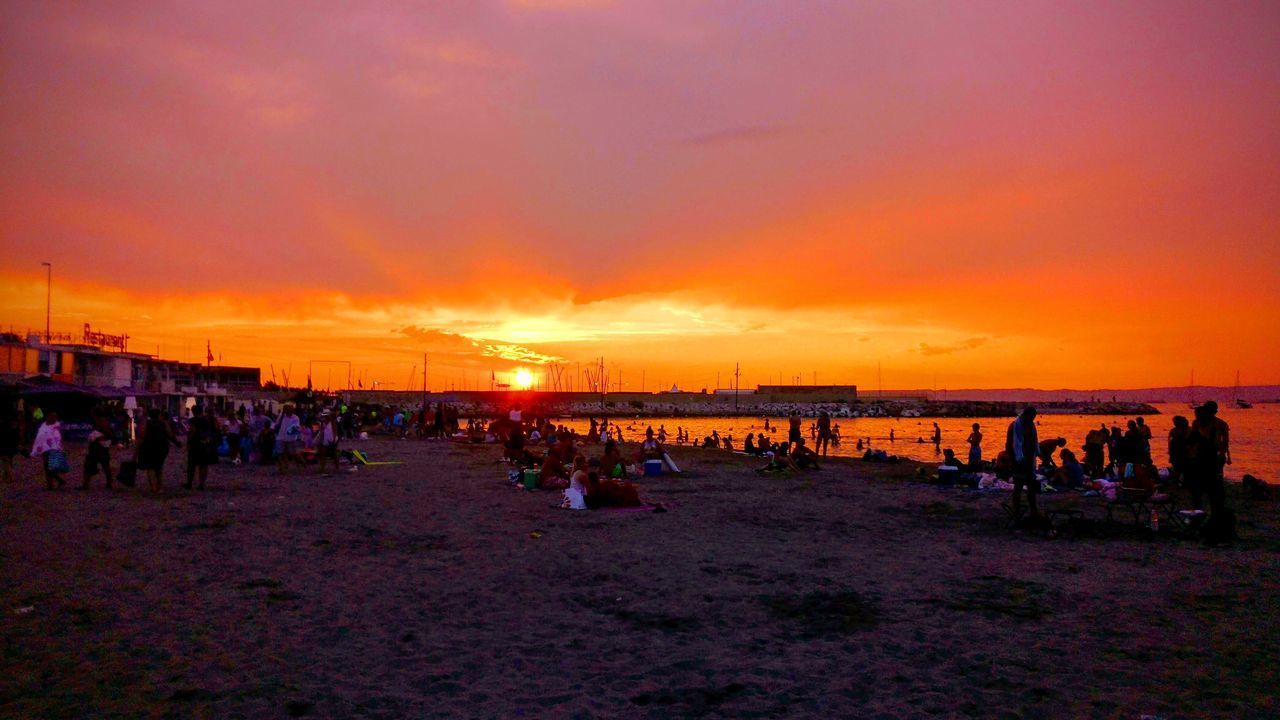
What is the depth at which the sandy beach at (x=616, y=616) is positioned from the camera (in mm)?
5348

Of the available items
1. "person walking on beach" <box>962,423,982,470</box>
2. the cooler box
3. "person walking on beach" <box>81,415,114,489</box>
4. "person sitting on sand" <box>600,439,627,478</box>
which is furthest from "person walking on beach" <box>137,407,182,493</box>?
"person walking on beach" <box>962,423,982,470</box>

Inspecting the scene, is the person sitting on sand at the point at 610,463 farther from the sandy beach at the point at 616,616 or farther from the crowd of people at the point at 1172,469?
the crowd of people at the point at 1172,469

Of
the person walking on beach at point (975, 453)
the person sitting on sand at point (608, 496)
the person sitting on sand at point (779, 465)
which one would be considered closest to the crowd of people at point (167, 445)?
the person sitting on sand at point (608, 496)

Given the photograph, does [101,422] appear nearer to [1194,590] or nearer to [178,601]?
[178,601]

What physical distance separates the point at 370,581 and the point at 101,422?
12.1 m

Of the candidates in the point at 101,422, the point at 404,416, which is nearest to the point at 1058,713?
the point at 101,422

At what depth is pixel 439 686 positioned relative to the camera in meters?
5.54

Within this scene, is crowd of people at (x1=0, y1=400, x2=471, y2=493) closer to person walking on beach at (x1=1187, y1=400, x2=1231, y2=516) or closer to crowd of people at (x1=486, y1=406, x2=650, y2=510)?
crowd of people at (x1=486, y1=406, x2=650, y2=510)

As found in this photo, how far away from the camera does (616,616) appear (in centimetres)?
747

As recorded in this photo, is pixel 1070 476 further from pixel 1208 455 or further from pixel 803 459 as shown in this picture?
pixel 803 459

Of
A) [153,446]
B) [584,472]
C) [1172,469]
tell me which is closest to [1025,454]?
[584,472]

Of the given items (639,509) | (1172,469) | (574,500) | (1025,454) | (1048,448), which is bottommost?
(639,509)

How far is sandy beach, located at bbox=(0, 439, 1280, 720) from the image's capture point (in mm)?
5348

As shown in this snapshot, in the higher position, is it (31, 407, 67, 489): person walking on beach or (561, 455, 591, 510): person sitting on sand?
(31, 407, 67, 489): person walking on beach
